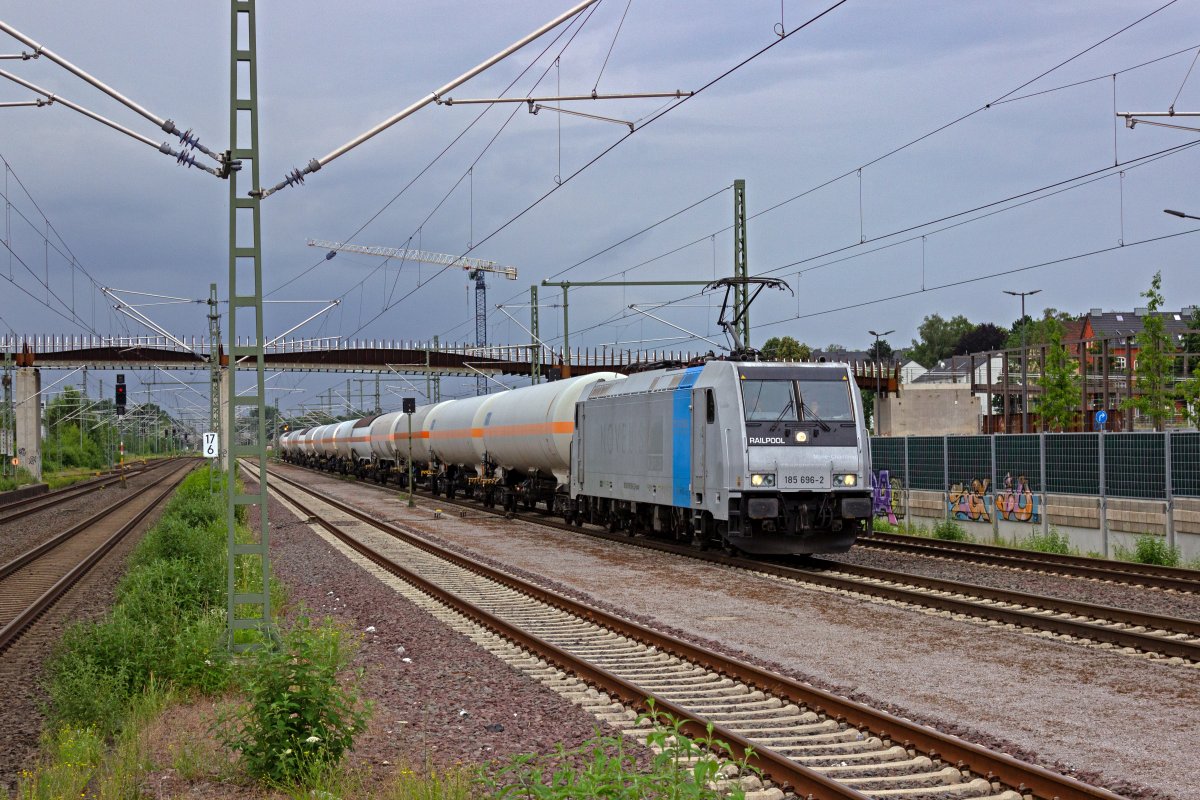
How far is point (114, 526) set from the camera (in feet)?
120

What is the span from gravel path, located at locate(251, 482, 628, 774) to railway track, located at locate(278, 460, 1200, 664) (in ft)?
18.6

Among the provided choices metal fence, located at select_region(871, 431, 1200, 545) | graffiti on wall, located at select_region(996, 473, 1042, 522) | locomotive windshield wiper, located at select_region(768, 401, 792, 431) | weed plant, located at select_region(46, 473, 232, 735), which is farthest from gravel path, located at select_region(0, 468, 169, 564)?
graffiti on wall, located at select_region(996, 473, 1042, 522)

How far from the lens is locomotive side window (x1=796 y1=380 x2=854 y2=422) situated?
19.7 meters

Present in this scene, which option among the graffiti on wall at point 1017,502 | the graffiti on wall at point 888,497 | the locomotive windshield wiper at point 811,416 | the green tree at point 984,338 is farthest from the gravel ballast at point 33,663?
the green tree at point 984,338

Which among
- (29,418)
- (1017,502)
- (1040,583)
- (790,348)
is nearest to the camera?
(1040,583)

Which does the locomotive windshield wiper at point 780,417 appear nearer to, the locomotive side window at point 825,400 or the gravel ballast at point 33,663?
the locomotive side window at point 825,400

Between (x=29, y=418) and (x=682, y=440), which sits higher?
(x=29, y=418)

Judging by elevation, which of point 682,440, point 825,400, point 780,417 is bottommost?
point 682,440

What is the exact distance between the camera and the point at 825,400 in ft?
65.1

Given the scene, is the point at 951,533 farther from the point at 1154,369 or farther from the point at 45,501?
the point at 45,501

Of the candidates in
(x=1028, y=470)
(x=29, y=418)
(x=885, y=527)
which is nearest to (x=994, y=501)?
(x=1028, y=470)

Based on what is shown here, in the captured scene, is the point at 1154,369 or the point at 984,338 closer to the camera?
the point at 1154,369

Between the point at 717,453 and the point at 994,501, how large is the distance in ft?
30.4

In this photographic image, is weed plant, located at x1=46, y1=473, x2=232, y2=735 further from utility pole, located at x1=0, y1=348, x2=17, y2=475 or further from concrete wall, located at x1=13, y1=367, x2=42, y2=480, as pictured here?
concrete wall, located at x1=13, y1=367, x2=42, y2=480
